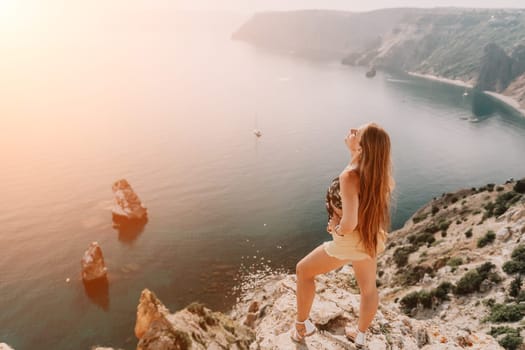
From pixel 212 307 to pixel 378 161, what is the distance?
134 feet

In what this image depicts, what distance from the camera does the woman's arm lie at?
550 cm

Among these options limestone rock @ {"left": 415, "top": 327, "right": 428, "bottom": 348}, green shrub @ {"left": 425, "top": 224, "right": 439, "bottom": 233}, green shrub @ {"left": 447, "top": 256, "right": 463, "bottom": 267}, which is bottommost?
green shrub @ {"left": 425, "top": 224, "right": 439, "bottom": 233}

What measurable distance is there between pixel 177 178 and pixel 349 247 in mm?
73893

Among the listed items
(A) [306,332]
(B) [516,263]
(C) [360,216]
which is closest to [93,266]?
(B) [516,263]

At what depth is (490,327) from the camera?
18.2 metres

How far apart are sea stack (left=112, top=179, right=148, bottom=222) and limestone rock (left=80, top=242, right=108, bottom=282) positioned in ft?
42.3

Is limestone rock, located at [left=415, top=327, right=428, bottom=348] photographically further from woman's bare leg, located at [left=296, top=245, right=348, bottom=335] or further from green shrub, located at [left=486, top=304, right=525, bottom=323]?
green shrub, located at [left=486, top=304, right=525, bottom=323]

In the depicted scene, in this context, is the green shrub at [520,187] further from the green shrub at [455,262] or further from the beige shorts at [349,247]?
the beige shorts at [349,247]

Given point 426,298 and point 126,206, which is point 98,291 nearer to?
point 126,206

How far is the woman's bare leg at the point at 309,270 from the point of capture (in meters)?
6.45

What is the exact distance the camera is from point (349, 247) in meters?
6.15

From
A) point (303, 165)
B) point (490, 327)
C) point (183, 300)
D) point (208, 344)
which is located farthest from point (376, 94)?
point (208, 344)

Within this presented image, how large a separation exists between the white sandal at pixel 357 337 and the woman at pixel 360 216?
222 millimetres

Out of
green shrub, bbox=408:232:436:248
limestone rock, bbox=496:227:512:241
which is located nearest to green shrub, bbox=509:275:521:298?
limestone rock, bbox=496:227:512:241
